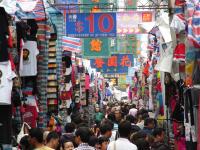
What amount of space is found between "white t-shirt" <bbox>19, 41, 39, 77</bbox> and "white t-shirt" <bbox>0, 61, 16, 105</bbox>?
232 centimetres

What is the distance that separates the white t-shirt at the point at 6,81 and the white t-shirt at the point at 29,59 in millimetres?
2316

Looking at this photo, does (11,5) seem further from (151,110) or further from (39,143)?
(151,110)

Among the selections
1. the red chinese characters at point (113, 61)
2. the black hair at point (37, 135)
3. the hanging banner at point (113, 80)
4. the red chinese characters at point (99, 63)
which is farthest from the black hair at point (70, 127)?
the hanging banner at point (113, 80)

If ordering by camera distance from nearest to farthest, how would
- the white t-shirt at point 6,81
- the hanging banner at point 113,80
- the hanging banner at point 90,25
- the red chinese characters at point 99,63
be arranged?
the white t-shirt at point 6,81 < the hanging banner at point 90,25 < the red chinese characters at point 99,63 < the hanging banner at point 113,80

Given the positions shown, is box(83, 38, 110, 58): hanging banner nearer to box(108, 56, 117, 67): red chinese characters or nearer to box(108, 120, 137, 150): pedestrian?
box(108, 56, 117, 67): red chinese characters

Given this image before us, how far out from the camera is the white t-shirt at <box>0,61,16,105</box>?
29.8ft

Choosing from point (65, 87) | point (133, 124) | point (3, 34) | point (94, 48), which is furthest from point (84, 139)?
point (94, 48)

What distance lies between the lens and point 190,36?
301 inches

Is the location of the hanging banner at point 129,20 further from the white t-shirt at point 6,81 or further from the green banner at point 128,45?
the green banner at point 128,45

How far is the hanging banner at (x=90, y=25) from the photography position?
71.5 ft

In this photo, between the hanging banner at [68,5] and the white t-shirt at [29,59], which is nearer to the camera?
the white t-shirt at [29,59]

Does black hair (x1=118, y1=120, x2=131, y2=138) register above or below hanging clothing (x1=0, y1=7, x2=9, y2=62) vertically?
below

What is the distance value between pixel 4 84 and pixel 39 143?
1106 mm

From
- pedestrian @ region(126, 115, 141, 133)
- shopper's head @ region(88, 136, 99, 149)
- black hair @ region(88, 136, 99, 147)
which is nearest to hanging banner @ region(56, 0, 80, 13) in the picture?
pedestrian @ region(126, 115, 141, 133)
